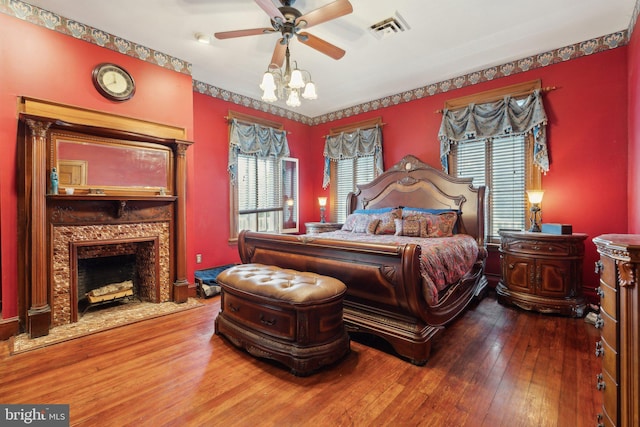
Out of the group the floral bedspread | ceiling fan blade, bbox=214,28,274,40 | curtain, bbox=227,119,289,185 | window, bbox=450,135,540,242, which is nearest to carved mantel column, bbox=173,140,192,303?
curtain, bbox=227,119,289,185

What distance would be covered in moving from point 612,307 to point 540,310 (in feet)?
7.63

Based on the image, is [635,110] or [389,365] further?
[635,110]

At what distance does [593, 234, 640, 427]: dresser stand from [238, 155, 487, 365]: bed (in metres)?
1.03

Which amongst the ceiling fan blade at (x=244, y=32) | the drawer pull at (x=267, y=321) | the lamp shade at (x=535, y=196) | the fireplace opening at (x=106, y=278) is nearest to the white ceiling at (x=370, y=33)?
the ceiling fan blade at (x=244, y=32)

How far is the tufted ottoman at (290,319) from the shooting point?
7.00 feet

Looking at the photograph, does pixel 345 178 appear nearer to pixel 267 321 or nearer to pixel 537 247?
pixel 537 247

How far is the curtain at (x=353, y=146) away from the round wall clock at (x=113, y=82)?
3.43m

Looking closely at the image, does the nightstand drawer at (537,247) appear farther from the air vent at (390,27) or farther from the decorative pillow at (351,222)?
the air vent at (390,27)

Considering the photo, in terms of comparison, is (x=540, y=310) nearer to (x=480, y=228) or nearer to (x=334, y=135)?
(x=480, y=228)

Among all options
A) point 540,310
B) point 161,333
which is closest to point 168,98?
point 161,333

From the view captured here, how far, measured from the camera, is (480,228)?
3.92m

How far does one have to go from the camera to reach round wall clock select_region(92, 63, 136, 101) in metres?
3.20

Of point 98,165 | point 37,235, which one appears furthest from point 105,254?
point 98,165

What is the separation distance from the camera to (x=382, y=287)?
240 cm
